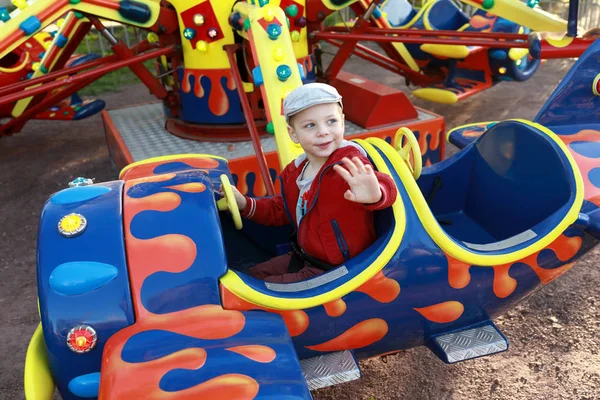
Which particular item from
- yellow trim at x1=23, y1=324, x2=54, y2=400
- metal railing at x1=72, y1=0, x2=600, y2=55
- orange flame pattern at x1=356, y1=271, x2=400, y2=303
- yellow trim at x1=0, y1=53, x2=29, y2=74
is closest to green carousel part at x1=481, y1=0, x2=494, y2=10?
orange flame pattern at x1=356, y1=271, x2=400, y2=303

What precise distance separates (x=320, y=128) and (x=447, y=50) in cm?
302

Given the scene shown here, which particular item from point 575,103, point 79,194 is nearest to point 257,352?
point 79,194

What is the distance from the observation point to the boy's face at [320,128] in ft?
4.79

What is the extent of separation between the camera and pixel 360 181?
4.47 ft

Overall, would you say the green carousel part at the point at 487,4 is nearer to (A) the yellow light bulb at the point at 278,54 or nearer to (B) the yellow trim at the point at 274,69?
(B) the yellow trim at the point at 274,69

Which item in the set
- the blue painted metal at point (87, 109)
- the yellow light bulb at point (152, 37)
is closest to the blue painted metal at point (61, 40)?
the yellow light bulb at point (152, 37)

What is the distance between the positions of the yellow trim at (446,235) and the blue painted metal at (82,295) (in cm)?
74

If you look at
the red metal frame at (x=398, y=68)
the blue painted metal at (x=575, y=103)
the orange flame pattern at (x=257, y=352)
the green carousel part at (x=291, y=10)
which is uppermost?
the green carousel part at (x=291, y=10)

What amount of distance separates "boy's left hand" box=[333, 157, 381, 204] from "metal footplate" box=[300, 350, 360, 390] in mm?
441

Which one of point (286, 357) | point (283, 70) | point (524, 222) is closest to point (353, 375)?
point (286, 357)

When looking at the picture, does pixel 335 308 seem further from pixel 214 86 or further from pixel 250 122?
pixel 214 86

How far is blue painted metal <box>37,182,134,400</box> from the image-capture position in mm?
1265

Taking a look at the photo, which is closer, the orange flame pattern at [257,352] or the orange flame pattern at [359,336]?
the orange flame pattern at [257,352]

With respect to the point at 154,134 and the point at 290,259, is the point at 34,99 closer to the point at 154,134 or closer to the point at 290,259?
the point at 154,134
